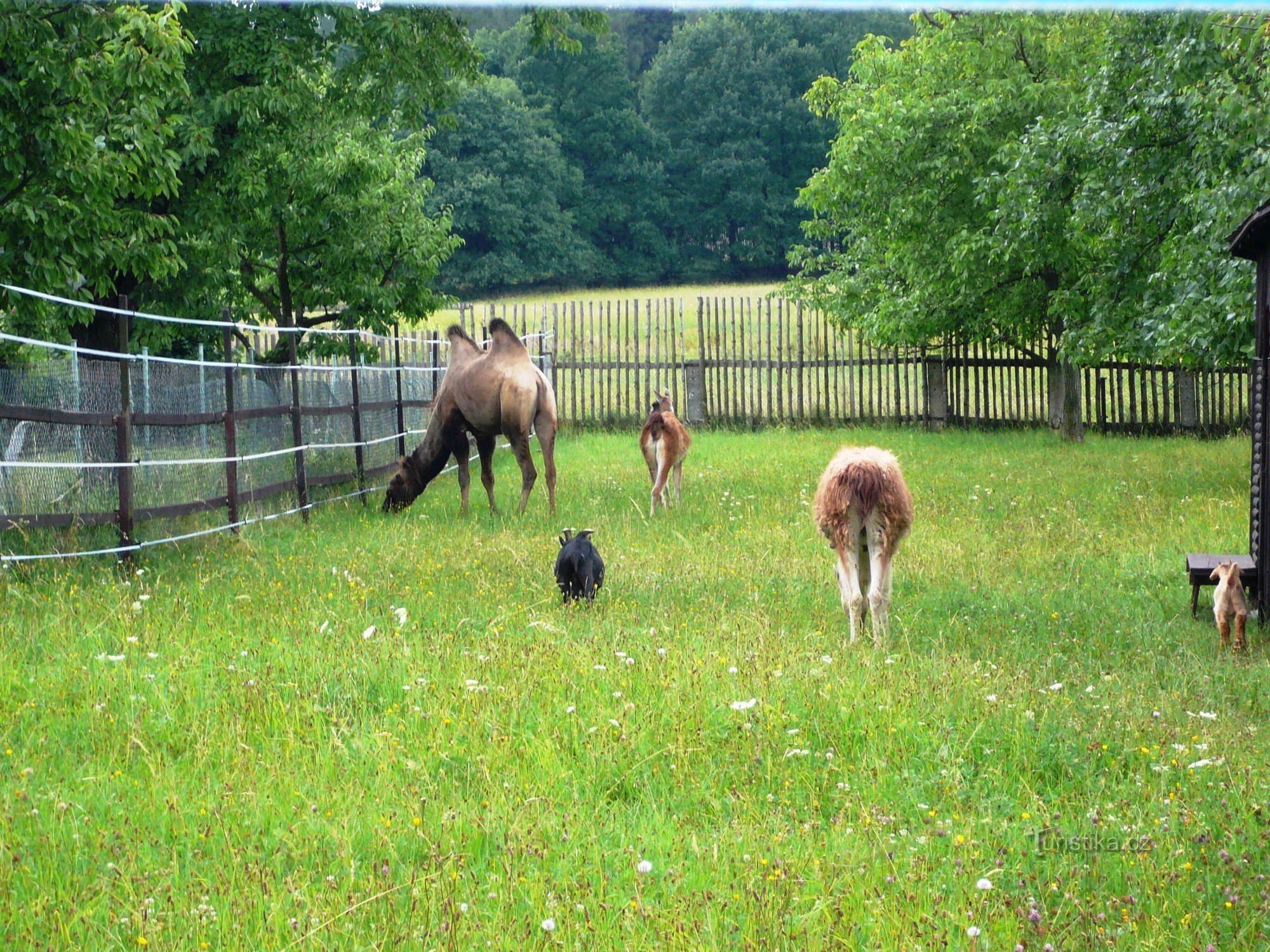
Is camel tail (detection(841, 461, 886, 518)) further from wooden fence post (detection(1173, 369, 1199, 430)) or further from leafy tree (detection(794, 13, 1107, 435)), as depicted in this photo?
wooden fence post (detection(1173, 369, 1199, 430))

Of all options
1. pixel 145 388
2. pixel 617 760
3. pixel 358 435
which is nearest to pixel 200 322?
pixel 145 388

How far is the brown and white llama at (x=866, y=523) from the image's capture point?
7070 mm

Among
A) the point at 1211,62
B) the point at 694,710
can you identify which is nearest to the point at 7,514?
the point at 694,710

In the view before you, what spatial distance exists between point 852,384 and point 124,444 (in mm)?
17488

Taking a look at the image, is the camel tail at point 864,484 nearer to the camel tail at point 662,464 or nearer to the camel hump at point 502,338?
the camel tail at point 662,464

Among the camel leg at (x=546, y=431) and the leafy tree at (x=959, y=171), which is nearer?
the camel leg at (x=546, y=431)

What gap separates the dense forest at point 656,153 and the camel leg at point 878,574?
143ft

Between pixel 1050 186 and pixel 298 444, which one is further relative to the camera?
pixel 1050 186

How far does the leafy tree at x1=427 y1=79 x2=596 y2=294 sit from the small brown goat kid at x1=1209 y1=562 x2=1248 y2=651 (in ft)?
142

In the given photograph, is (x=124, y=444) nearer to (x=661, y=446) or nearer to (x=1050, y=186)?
(x=661, y=446)

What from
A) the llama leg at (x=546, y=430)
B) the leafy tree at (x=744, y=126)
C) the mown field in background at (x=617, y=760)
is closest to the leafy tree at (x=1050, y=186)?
the mown field in background at (x=617, y=760)

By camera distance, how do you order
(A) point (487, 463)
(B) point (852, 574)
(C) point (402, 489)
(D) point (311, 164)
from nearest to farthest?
1. (B) point (852, 574)
2. (C) point (402, 489)
3. (A) point (487, 463)
4. (D) point (311, 164)

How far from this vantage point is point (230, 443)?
1030cm

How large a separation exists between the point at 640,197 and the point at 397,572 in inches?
1803
